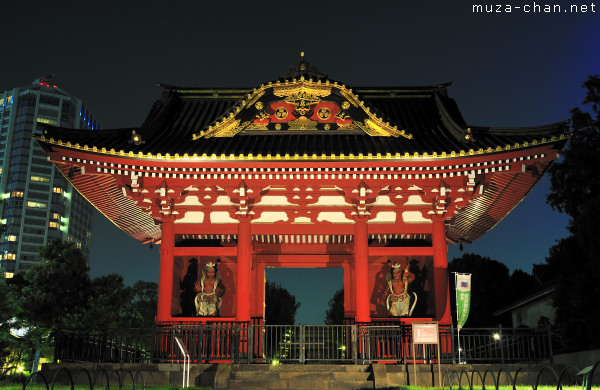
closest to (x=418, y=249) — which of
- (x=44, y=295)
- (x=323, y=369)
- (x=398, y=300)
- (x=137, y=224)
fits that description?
(x=398, y=300)

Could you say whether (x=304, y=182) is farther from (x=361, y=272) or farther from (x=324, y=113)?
(x=361, y=272)

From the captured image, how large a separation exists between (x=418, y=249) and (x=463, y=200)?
7.29 feet

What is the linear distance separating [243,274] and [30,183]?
13515cm

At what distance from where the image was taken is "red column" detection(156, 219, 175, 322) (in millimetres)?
17156

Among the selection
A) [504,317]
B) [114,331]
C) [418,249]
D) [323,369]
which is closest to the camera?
[323,369]

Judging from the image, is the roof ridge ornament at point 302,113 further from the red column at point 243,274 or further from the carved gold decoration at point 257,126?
the red column at point 243,274

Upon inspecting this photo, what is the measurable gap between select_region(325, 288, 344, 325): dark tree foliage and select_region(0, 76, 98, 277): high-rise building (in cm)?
8148

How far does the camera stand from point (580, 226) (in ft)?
60.4

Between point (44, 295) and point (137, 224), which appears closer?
point (137, 224)

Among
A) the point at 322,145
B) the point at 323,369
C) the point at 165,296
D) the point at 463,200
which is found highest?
the point at 322,145

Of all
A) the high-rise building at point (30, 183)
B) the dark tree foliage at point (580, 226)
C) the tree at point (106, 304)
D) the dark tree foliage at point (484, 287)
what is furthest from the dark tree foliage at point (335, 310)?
the high-rise building at point (30, 183)

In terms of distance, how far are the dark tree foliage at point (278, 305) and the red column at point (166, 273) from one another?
36.0 metres

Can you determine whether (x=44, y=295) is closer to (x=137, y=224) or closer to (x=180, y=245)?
(x=137, y=224)

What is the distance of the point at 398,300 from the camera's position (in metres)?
19.3
